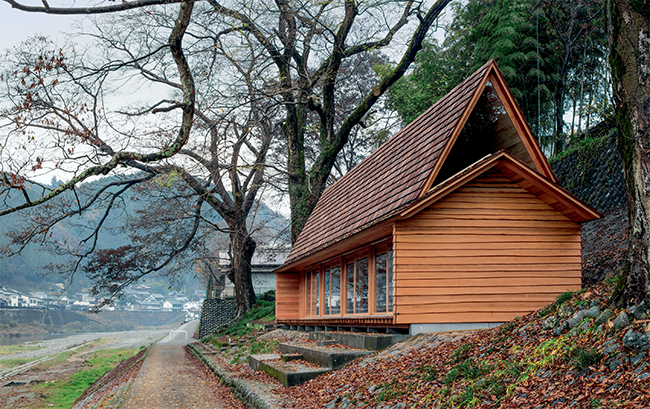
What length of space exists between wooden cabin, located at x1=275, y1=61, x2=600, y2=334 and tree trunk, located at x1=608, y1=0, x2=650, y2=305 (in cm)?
383

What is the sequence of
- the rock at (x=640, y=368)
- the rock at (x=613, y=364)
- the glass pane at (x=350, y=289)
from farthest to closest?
the glass pane at (x=350, y=289)
the rock at (x=613, y=364)
the rock at (x=640, y=368)

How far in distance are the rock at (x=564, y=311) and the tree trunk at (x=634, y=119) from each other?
720mm

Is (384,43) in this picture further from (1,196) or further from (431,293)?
(1,196)

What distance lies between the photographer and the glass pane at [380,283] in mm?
11115

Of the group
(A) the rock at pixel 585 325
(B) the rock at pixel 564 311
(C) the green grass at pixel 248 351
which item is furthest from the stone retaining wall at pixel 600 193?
(C) the green grass at pixel 248 351

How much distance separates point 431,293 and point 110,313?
137 metres

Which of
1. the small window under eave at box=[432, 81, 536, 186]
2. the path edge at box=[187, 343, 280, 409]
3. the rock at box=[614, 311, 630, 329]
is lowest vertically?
the path edge at box=[187, 343, 280, 409]

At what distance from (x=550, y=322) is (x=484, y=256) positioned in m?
3.90

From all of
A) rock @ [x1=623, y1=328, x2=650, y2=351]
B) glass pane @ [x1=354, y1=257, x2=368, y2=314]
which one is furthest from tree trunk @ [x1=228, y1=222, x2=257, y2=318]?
rock @ [x1=623, y1=328, x2=650, y2=351]

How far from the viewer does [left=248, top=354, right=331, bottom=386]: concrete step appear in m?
9.50

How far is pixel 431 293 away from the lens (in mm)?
9828

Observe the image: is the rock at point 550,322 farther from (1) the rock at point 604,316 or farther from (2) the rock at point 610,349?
(2) the rock at point 610,349

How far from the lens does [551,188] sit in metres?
9.98

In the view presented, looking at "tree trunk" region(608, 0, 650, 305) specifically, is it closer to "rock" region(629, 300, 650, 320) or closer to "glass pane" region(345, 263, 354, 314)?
"rock" region(629, 300, 650, 320)
